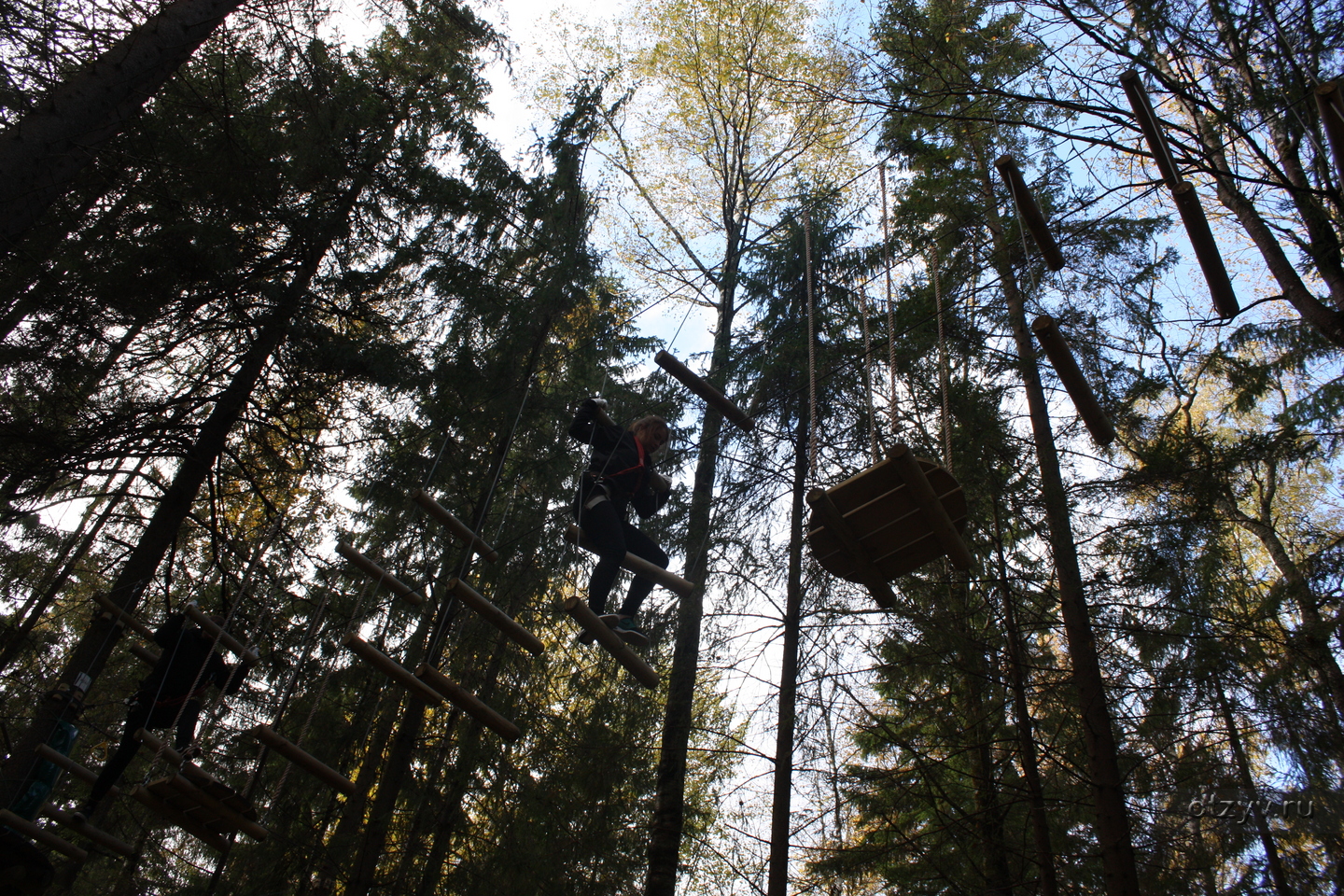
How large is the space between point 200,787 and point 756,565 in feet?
16.5

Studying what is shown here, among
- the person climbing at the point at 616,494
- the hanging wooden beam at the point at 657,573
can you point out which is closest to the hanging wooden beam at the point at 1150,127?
the person climbing at the point at 616,494

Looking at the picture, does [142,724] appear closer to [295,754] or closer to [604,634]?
[295,754]

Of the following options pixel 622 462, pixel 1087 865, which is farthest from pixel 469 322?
pixel 1087 865

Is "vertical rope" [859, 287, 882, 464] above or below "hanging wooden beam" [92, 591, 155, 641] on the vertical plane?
above

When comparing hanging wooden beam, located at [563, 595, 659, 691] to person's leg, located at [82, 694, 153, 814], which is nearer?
hanging wooden beam, located at [563, 595, 659, 691]

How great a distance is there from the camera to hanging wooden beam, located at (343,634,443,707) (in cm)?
433

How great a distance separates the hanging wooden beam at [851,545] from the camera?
3816 mm

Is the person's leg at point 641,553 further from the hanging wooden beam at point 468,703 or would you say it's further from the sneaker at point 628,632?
the hanging wooden beam at point 468,703

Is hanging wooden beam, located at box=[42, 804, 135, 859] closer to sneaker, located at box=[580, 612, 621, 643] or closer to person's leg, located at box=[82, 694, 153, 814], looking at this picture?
person's leg, located at box=[82, 694, 153, 814]

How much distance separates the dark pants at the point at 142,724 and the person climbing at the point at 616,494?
125 inches

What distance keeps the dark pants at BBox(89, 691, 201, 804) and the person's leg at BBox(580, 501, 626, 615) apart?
121 inches

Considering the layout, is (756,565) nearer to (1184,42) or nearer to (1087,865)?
(1087,865)

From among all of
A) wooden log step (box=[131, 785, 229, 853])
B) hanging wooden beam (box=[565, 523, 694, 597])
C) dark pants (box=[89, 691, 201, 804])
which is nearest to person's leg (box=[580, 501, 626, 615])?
hanging wooden beam (box=[565, 523, 694, 597])

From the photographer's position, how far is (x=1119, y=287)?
7.21 meters
